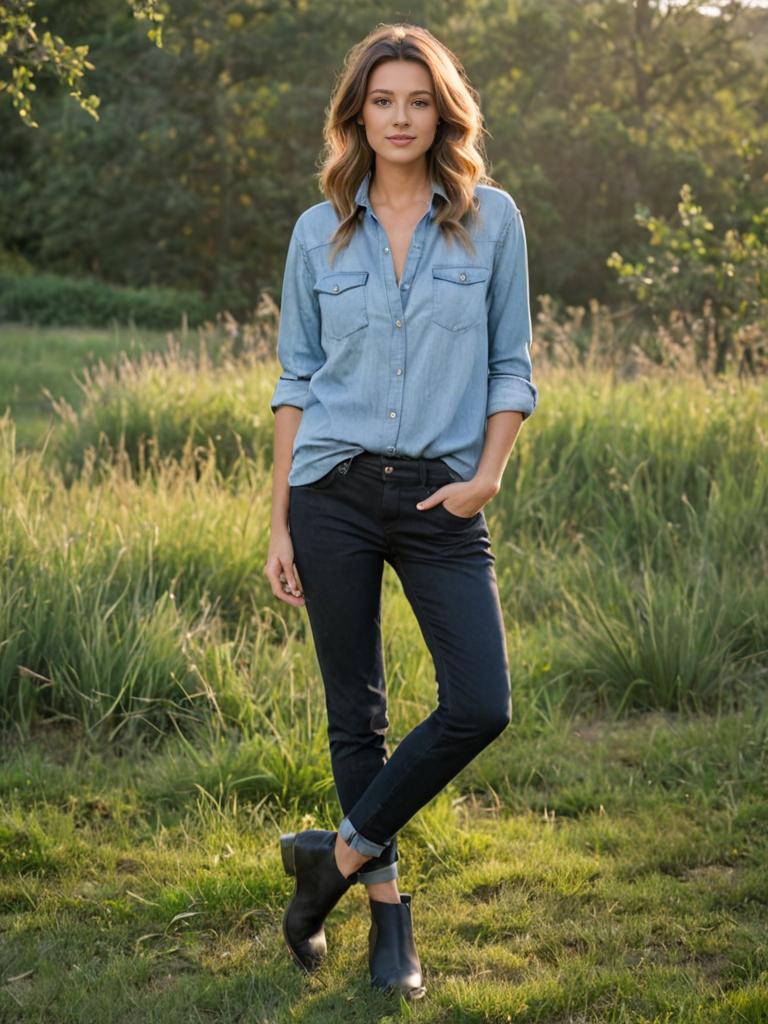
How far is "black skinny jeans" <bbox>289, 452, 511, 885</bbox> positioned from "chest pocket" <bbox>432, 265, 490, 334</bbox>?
31cm

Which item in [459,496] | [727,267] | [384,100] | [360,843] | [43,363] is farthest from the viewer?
[43,363]

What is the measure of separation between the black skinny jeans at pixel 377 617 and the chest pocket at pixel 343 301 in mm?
292

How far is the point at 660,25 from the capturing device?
1014 inches

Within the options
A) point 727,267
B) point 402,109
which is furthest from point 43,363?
point 402,109

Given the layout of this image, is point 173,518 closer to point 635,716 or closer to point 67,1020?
point 635,716

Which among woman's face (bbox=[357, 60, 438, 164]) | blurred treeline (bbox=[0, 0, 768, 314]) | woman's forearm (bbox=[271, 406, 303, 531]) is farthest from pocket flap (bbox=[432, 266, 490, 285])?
blurred treeline (bbox=[0, 0, 768, 314])

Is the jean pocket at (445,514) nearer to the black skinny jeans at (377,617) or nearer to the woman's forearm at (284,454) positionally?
the black skinny jeans at (377,617)

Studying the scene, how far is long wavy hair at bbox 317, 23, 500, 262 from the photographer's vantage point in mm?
2926

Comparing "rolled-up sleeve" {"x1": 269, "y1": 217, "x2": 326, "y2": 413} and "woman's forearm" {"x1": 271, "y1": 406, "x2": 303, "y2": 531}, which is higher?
"rolled-up sleeve" {"x1": 269, "y1": 217, "x2": 326, "y2": 413}

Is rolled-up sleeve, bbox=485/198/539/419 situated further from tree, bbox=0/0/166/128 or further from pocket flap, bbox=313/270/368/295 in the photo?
tree, bbox=0/0/166/128

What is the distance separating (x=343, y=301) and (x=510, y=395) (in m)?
0.43

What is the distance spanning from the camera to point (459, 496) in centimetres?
283

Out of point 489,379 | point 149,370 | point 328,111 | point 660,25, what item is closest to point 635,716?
point 489,379

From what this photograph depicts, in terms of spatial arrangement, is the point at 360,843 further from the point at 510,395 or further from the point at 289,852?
the point at 510,395
